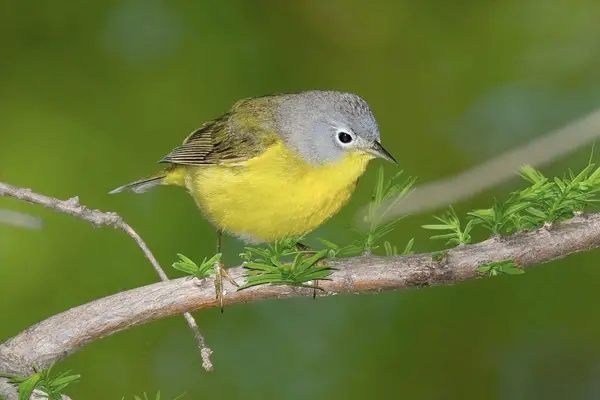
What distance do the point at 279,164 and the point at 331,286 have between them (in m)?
0.89

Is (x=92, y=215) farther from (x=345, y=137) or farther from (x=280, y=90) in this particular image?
(x=280, y=90)

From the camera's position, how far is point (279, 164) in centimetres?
261

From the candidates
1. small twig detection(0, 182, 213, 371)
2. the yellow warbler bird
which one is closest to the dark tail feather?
the yellow warbler bird

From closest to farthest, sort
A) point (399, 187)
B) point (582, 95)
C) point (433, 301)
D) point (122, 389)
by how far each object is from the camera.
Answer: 1. point (399, 187)
2. point (122, 389)
3. point (433, 301)
4. point (582, 95)

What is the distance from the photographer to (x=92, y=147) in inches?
123

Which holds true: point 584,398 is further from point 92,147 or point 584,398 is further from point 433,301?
point 92,147

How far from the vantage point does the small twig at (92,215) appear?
182 cm

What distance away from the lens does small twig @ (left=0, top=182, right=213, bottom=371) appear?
5.97 feet

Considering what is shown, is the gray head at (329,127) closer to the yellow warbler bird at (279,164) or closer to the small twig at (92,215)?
the yellow warbler bird at (279,164)

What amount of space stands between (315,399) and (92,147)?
1244 mm

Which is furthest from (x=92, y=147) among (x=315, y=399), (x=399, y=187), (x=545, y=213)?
(x=545, y=213)

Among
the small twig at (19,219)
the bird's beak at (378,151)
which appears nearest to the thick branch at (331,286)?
the small twig at (19,219)

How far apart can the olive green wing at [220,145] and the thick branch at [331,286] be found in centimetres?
95

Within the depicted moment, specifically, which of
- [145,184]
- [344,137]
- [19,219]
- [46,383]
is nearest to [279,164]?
[344,137]
